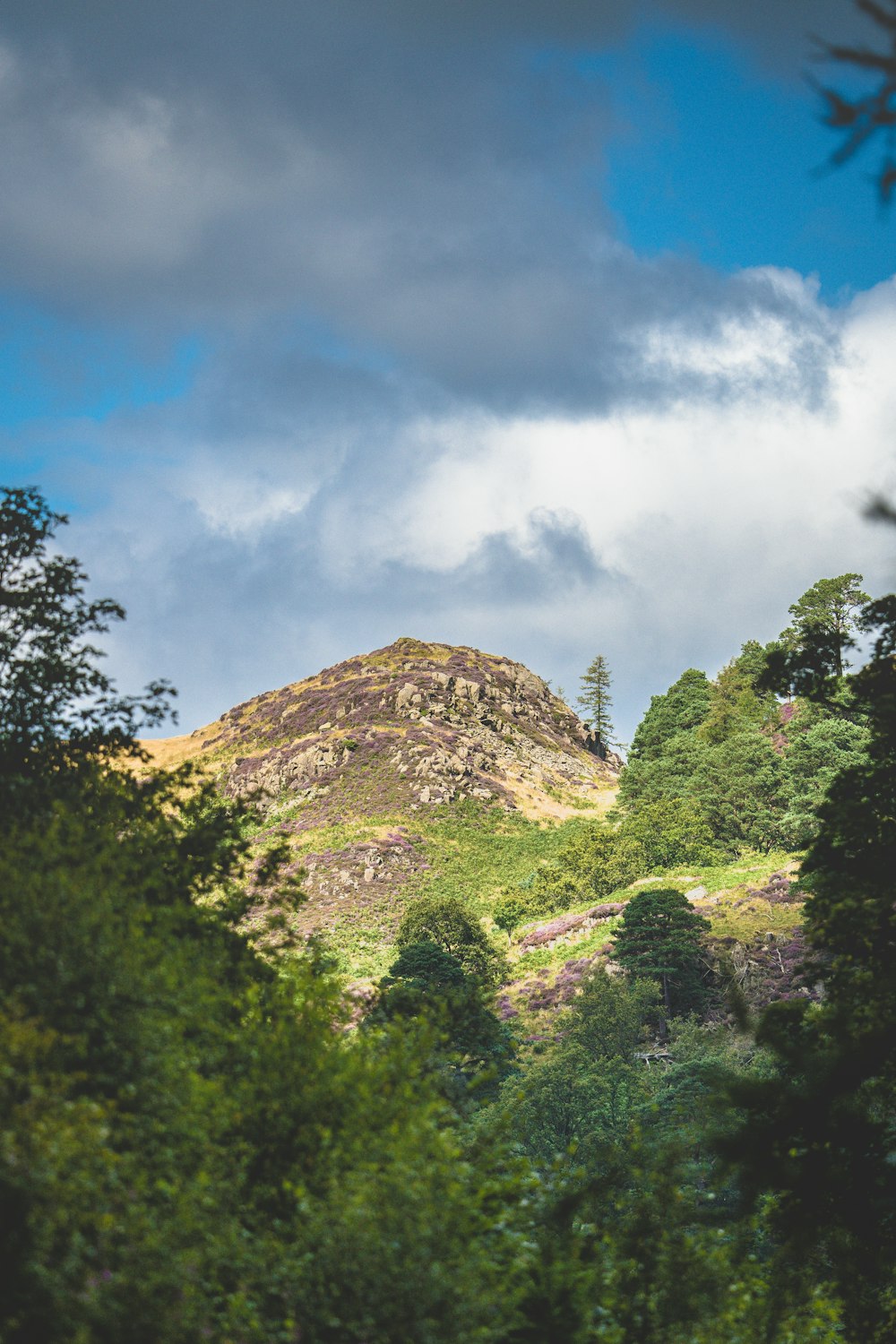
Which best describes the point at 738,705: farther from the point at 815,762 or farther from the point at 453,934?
the point at 453,934

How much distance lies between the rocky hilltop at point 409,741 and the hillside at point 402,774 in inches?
6.4

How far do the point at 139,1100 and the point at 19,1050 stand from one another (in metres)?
1.37

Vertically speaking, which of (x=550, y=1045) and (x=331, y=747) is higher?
(x=331, y=747)

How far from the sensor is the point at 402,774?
251 feet

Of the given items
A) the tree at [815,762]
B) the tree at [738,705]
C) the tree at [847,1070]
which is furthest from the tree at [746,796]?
the tree at [847,1070]

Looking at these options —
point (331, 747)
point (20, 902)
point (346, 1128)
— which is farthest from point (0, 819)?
point (331, 747)

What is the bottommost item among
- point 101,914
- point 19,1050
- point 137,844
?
point 19,1050

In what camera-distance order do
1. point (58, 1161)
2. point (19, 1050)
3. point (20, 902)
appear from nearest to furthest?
point (58, 1161) → point (19, 1050) → point (20, 902)

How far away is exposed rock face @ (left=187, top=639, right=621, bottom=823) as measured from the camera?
76.2 m

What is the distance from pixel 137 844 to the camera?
1362 cm

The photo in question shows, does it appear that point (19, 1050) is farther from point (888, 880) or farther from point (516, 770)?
point (516, 770)

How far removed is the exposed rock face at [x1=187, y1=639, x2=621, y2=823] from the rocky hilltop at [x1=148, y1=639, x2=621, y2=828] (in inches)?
5.3

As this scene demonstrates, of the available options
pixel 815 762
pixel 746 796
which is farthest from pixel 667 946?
pixel 746 796

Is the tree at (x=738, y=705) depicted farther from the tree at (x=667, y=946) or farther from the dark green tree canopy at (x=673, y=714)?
the tree at (x=667, y=946)
